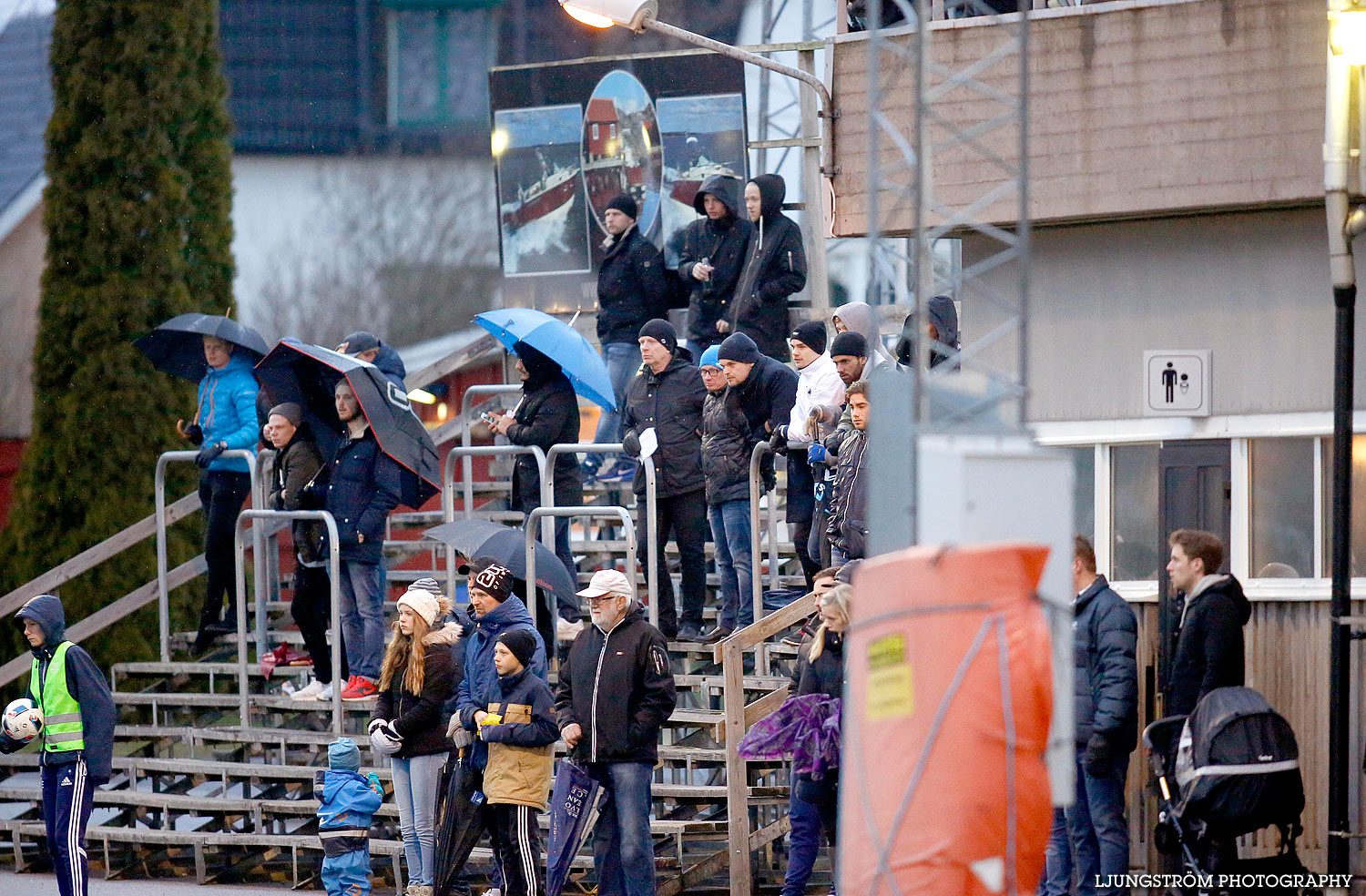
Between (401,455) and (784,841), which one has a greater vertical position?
(401,455)

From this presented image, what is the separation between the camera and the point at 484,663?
9484mm

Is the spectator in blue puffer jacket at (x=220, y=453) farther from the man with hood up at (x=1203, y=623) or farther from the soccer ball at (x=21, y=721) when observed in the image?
the man with hood up at (x=1203, y=623)

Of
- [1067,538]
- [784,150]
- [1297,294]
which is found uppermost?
[784,150]

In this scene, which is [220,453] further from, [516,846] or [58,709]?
[516,846]

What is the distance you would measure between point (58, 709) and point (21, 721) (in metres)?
0.22

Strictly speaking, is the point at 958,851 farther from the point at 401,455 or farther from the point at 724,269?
the point at 724,269

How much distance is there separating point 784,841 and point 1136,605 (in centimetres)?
253

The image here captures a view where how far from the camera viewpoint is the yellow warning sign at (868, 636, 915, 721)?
5.67m

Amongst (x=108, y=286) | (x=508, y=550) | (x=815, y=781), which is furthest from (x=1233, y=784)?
(x=108, y=286)

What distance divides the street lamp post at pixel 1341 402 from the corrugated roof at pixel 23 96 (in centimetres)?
1682

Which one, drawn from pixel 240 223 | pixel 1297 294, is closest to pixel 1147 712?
pixel 1297 294

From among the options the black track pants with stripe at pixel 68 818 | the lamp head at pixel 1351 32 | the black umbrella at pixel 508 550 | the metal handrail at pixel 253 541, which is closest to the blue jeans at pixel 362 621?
the black umbrella at pixel 508 550

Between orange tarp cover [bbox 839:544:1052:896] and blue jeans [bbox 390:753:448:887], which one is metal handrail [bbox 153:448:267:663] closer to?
blue jeans [bbox 390:753:448:887]

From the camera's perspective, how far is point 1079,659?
28.1ft
